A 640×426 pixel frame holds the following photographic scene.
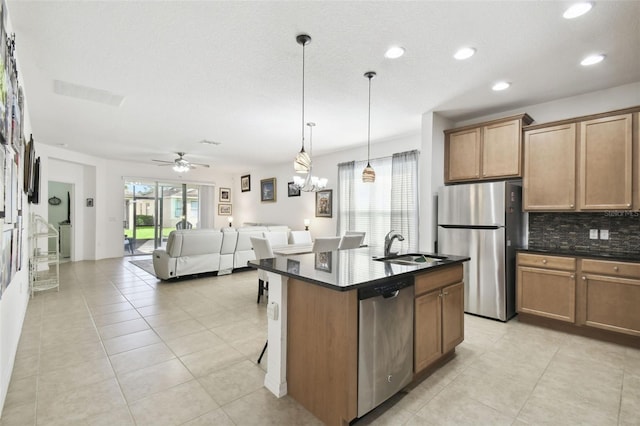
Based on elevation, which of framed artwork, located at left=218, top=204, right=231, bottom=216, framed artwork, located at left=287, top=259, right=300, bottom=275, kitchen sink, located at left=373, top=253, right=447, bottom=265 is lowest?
kitchen sink, located at left=373, top=253, right=447, bottom=265

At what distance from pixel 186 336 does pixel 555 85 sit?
15.4 feet

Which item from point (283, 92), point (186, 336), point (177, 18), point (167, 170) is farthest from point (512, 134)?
point (167, 170)

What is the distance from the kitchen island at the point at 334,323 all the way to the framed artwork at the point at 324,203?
434cm

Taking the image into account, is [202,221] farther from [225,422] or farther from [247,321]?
[225,422]

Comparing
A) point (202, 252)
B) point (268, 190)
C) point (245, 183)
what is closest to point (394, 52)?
point (202, 252)

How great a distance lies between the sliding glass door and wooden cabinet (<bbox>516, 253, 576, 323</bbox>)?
29.3 feet

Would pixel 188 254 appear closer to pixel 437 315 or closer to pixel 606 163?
pixel 437 315

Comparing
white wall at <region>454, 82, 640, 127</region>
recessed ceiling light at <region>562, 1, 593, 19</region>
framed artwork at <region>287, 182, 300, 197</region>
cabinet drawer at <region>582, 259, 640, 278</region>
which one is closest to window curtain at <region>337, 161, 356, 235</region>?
framed artwork at <region>287, 182, 300, 197</region>

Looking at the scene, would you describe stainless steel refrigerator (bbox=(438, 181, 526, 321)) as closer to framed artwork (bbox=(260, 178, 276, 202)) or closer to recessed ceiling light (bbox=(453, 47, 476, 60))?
recessed ceiling light (bbox=(453, 47, 476, 60))

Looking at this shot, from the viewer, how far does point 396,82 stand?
3160 mm

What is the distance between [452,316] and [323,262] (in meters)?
1.22

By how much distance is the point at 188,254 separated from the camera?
215 inches

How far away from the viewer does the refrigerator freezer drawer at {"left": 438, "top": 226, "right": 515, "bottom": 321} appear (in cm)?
349

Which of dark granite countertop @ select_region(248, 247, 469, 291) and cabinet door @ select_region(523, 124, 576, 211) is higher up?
cabinet door @ select_region(523, 124, 576, 211)
